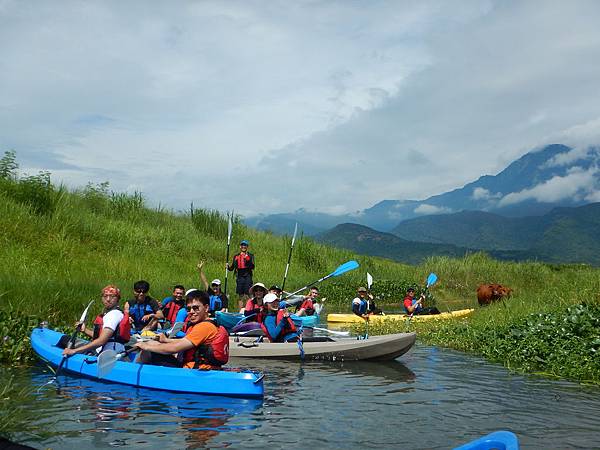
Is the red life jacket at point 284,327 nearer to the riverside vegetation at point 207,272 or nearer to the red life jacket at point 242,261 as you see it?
the riverside vegetation at point 207,272

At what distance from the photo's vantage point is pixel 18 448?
5512mm

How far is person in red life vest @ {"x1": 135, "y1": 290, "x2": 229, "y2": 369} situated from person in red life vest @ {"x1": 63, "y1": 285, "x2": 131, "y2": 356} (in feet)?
1.97

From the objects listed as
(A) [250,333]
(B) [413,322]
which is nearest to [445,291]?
(B) [413,322]

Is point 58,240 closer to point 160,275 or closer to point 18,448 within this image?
point 160,275

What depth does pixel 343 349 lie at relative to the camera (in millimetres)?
12695

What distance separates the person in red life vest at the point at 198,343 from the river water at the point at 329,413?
1.96 feet

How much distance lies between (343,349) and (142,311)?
4699 millimetres

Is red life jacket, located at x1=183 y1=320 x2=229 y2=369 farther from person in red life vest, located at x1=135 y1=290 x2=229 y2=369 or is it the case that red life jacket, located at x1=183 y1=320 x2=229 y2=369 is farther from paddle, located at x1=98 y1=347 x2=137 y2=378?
paddle, located at x1=98 y1=347 x2=137 y2=378

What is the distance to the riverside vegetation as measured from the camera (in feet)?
38.7

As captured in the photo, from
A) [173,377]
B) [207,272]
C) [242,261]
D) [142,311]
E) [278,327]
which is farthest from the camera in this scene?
[207,272]

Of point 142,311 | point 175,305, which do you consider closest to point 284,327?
point 175,305

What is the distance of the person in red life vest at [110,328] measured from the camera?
32.7 feet

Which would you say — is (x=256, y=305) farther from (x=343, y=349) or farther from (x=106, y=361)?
(x=106, y=361)

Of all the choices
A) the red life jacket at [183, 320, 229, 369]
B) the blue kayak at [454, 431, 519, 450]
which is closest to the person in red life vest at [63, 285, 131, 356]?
the red life jacket at [183, 320, 229, 369]
